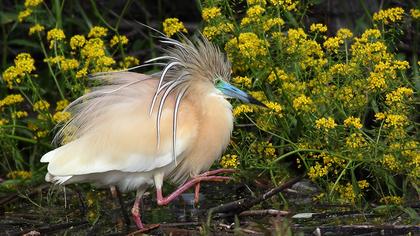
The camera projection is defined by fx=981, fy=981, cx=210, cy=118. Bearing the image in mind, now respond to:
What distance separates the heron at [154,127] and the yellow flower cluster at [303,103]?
0.69ft

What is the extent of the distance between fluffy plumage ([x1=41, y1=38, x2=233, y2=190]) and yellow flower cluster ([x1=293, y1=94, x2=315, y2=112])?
0.37 meters

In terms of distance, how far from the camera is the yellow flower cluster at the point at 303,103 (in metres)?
5.35

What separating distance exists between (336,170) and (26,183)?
213 cm

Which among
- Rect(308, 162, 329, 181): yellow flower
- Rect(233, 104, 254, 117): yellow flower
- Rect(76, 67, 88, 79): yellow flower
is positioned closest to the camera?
Rect(308, 162, 329, 181): yellow flower

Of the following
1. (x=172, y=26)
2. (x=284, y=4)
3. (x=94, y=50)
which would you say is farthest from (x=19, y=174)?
(x=284, y=4)

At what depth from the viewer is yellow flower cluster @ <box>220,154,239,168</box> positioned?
17.8ft

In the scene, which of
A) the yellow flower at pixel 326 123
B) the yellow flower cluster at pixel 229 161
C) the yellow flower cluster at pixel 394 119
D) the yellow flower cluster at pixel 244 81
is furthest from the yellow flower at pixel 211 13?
the yellow flower cluster at pixel 394 119

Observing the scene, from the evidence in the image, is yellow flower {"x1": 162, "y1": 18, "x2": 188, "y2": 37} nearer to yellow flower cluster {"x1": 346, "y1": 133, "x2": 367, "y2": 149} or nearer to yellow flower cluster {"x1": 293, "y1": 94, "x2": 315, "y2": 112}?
yellow flower cluster {"x1": 293, "y1": 94, "x2": 315, "y2": 112}

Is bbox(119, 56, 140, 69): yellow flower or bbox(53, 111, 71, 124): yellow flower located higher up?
bbox(119, 56, 140, 69): yellow flower

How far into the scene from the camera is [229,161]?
5.43 metres

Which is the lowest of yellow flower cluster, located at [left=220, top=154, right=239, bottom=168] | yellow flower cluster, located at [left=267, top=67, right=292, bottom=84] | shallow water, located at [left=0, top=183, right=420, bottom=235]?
shallow water, located at [left=0, top=183, right=420, bottom=235]

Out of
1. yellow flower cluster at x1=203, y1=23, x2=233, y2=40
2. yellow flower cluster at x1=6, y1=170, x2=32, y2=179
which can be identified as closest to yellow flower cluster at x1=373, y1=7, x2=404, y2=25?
yellow flower cluster at x1=203, y1=23, x2=233, y2=40

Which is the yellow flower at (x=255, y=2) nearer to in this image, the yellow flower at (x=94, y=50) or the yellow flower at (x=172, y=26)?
the yellow flower at (x=172, y=26)

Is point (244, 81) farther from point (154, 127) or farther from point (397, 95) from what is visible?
point (397, 95)
